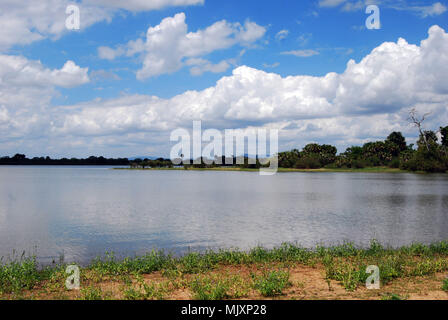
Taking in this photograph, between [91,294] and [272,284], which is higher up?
[272,284]

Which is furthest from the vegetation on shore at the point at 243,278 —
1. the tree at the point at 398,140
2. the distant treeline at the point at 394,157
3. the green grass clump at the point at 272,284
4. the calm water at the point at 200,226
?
the tree at the point at 398,140

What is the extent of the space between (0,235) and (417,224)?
30536mm

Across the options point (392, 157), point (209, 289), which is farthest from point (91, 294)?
point (392, 157)

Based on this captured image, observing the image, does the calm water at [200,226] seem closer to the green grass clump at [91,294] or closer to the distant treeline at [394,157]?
the green grass clump at [91,294]

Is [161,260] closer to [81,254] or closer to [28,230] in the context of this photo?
[81,254]

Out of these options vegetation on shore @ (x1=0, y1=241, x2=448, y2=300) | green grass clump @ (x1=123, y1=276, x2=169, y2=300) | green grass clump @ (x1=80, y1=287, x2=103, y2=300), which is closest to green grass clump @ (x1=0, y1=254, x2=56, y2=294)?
vegetation on shore @ (x1=0, y1=241, x2=448, y2=300)

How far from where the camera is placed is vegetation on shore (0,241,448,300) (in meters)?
11.0

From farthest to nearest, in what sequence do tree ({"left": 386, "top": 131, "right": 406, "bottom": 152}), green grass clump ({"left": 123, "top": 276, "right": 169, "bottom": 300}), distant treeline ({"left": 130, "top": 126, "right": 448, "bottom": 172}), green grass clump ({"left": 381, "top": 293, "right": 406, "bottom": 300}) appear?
tree ({"left": 386, "top": 131, "right": 406, "bottom": 152}) → distant treeline ({"left": 130, "top": 126, "right": 448, "bottom": 172}) → green grass clump ({"left": 123, "top": 276, "right": 169, "bottom": 300}) → green grass clump ({"left": 381, "top": 293, "right": 406, "bottom": 300})

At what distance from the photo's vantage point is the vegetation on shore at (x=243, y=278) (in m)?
11.0

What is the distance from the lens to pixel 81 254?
2089 centimetres

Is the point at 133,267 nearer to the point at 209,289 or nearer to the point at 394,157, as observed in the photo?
the point at 209,289

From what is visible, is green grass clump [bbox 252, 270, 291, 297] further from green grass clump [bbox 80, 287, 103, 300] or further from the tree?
the tree

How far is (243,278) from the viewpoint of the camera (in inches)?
516

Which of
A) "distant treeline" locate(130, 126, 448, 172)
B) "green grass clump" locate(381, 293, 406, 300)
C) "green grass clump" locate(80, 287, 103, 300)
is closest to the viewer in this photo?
"green grass clump" locate(381, 293, 406, 300)
